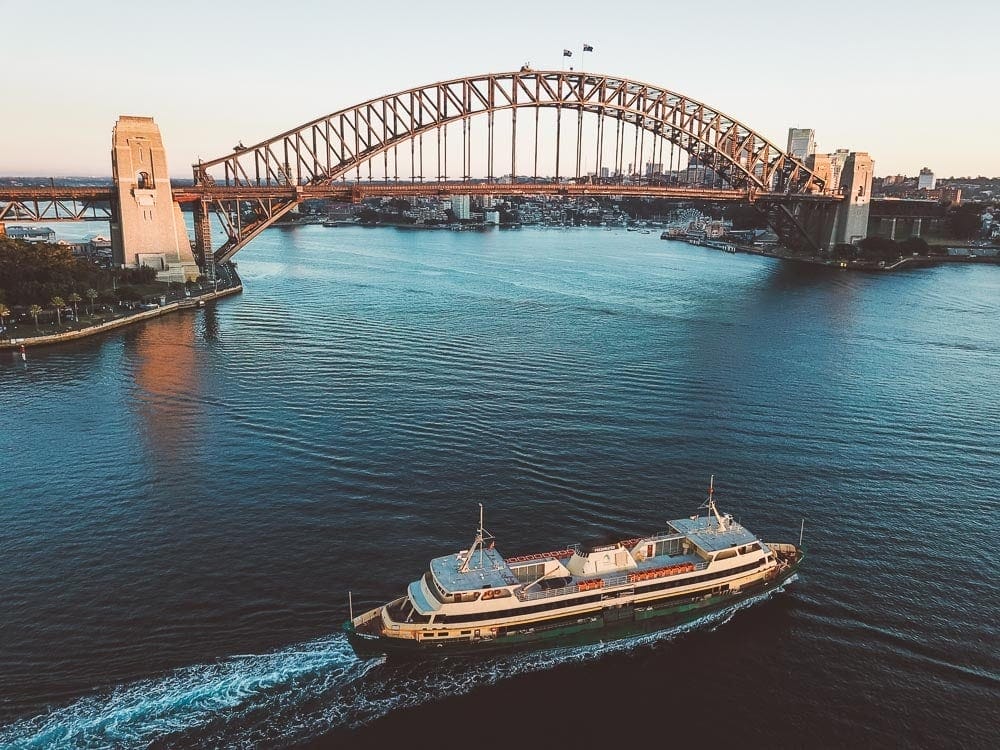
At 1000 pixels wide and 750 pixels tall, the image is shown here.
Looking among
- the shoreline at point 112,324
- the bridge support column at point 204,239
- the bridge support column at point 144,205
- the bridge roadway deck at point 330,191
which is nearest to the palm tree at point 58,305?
the shoreline at point 112,324

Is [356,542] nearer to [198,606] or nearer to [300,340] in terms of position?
[198,606]

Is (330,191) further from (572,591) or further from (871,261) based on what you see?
(871,261)

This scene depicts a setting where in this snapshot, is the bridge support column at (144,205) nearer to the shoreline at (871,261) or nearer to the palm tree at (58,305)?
the palm tree at (58,305)

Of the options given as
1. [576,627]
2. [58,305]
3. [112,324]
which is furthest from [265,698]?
[58,305]

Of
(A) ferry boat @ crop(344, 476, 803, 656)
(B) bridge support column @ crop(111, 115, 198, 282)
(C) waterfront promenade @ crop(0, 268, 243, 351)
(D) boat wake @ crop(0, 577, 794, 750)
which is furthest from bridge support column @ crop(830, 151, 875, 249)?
(D) boat wake @ crop(0, 577, 794, 750)

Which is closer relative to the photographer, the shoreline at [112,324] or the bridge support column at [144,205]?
the shoreline at [112,324]

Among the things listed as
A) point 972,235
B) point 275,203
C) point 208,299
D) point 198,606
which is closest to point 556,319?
point 208,299
